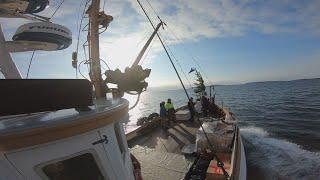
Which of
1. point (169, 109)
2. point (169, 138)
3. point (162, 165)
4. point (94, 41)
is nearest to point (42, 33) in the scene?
point (94, 41)

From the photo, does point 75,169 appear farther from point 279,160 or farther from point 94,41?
point 279,160

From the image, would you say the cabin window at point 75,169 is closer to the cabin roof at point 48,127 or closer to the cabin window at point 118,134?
the cabin roof at point 48,127

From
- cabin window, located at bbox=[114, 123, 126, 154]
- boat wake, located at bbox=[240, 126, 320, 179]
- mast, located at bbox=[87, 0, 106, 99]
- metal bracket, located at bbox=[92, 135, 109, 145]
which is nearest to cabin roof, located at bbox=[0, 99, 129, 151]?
metal bracket, located at bbox=[92, 135, 109, 145]

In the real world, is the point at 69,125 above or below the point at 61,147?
above

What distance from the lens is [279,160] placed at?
19219 millimetres

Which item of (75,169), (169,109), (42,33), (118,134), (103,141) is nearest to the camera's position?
(75,169)

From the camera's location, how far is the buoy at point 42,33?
33.0ft

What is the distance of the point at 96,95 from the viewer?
22.3ft

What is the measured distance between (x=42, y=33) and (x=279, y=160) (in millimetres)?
18184

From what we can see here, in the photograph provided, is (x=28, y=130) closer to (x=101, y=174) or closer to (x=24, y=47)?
(x=101, y=174)

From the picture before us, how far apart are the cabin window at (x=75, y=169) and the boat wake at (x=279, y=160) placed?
1524cm

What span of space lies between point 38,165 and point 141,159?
8.31 metres

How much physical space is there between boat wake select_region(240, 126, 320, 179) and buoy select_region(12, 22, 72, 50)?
14.4 m

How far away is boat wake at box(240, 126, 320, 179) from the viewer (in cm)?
1678
